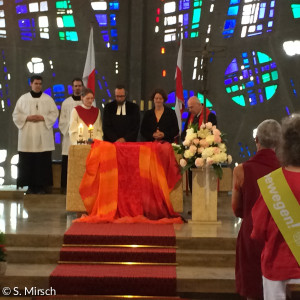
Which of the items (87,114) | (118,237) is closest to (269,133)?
(118,237)

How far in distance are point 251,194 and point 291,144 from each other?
1062 millimetres

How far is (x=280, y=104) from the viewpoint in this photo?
488 inches

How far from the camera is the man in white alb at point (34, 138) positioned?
9.98m

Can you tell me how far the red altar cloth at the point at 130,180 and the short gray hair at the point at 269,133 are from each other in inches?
148

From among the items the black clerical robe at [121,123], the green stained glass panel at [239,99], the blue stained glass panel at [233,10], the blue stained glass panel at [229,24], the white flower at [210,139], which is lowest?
Answer: the white flower at [210,139]

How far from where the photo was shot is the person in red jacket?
3155 millimetres

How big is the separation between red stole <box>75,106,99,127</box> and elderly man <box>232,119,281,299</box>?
511 cm

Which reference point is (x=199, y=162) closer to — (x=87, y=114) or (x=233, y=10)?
(x=87, y=114)

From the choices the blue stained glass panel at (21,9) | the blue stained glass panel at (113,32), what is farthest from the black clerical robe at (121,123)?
the blue stained glass panel at (21,9)

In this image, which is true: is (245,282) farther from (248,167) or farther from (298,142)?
(298,142)

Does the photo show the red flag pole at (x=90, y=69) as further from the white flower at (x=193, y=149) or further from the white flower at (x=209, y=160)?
the white flower at (x=209, y=160)

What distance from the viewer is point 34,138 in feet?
32.7

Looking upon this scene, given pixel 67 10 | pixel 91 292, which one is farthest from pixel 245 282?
pixel 67 10

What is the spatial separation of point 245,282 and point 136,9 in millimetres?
8995
